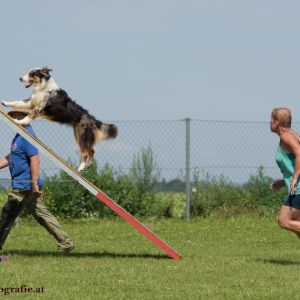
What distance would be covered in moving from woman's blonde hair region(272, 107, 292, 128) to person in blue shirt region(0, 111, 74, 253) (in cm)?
232

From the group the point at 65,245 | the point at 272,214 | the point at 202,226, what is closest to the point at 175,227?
the point at 202,226

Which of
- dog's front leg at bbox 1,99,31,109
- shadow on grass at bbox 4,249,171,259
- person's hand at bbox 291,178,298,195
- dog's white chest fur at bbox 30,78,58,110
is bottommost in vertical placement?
shadow on grass at bbox 4,249,171,259

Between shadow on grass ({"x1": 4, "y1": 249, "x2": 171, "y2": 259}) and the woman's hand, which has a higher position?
the woman's hand

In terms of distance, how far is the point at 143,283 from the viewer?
625 cm

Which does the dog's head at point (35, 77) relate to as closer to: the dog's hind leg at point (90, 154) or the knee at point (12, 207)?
the dog's hind leg at point (90, 154)

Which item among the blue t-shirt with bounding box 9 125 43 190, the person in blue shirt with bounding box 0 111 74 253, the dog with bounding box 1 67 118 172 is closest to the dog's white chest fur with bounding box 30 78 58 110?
the dog with bounding box 1 67 118 172

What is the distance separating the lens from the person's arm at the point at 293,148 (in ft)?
22.9

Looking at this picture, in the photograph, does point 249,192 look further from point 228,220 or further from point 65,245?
point 65,245

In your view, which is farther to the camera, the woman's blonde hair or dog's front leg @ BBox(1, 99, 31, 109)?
dog's front leg @ BBox(1, 99, 31, 109)

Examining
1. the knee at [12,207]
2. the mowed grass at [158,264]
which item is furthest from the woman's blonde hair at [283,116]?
the knee at [12,207]

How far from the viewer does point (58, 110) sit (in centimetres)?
834

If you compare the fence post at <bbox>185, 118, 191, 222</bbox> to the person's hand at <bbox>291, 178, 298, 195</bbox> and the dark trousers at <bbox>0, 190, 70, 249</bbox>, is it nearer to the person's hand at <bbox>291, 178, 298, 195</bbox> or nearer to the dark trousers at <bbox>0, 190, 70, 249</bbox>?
the dark trousers at <bbox>0, 190, 70, 249</bbox>

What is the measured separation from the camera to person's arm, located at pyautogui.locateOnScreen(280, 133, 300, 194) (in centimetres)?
699

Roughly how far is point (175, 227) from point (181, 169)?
156cm
